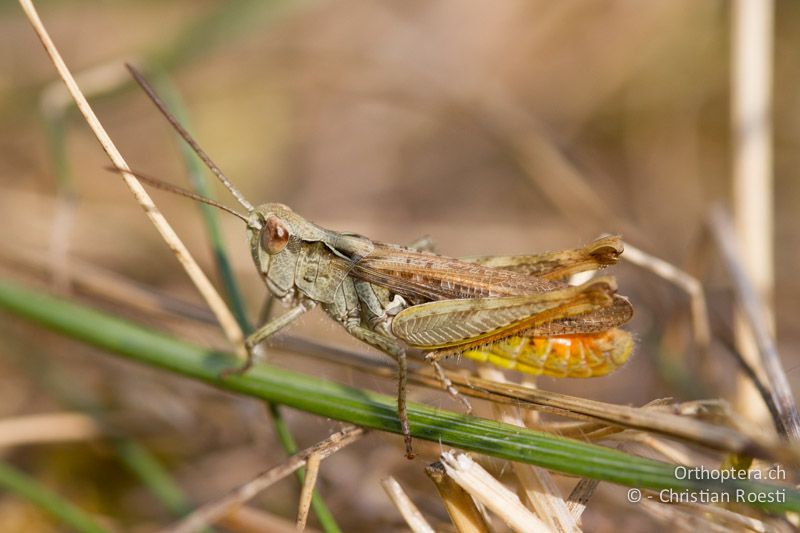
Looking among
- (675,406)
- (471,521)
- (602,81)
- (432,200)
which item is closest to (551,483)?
(471,521)

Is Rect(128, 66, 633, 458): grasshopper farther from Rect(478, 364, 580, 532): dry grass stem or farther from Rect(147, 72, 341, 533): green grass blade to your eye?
Rect(478, 364, 580, 532): dry grass stem

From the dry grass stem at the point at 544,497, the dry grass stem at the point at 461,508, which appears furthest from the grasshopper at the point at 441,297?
the dry grass stem at the point at 544,497

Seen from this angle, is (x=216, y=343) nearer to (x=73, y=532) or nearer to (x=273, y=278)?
(x=273, y=278)

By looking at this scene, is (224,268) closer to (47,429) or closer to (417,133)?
(47,429)

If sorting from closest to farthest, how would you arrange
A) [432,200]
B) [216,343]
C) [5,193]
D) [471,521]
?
[471,521] < [216,343] < [5,193] < [432,200]

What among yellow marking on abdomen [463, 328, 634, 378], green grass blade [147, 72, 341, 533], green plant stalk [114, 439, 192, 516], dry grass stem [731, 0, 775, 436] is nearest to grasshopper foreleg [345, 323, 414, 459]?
yellow marking on abdomen [463, 328, 634, 378]

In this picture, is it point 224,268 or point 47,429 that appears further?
point 47,429

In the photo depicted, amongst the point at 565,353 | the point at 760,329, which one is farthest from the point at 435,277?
the point at 760,329
